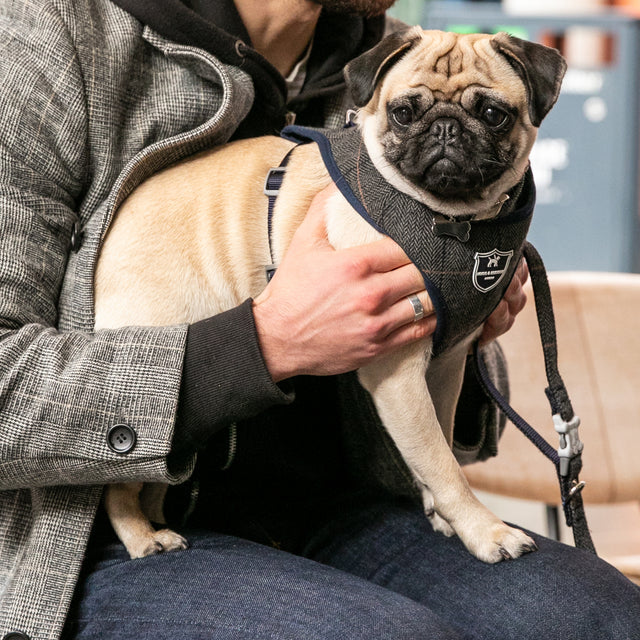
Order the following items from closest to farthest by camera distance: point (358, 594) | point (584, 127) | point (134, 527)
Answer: point (358, 594)
point (134, 527)
point (584, 127)

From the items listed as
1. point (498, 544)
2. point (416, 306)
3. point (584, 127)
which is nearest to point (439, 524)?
point (498, 544)

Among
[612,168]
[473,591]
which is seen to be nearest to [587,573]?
[473,591]

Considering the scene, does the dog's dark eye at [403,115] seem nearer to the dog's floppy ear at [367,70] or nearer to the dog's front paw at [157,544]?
the dog's floppy ear at [367,70]

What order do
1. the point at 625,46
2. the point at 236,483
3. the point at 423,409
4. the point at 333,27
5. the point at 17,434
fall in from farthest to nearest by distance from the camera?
the point at 625,46
the point at 333,27
the point at 236,483
the point at 423,409
the point at 17,434

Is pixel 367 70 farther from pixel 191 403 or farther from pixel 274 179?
pixel 191 403

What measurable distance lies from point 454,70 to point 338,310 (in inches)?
13.1

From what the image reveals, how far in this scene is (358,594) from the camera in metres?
0.90

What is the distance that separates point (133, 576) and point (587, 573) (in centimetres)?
56

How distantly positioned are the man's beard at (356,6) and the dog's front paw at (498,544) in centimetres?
78

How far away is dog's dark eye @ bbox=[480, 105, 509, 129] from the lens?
957mm

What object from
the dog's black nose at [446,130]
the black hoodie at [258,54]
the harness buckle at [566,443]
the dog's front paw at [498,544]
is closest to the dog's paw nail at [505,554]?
the dog's front paw at [498,544]

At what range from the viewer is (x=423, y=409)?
99cm

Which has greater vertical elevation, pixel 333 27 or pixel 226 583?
pixel 333 27

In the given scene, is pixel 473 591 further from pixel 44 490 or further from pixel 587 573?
pixel 44 490
